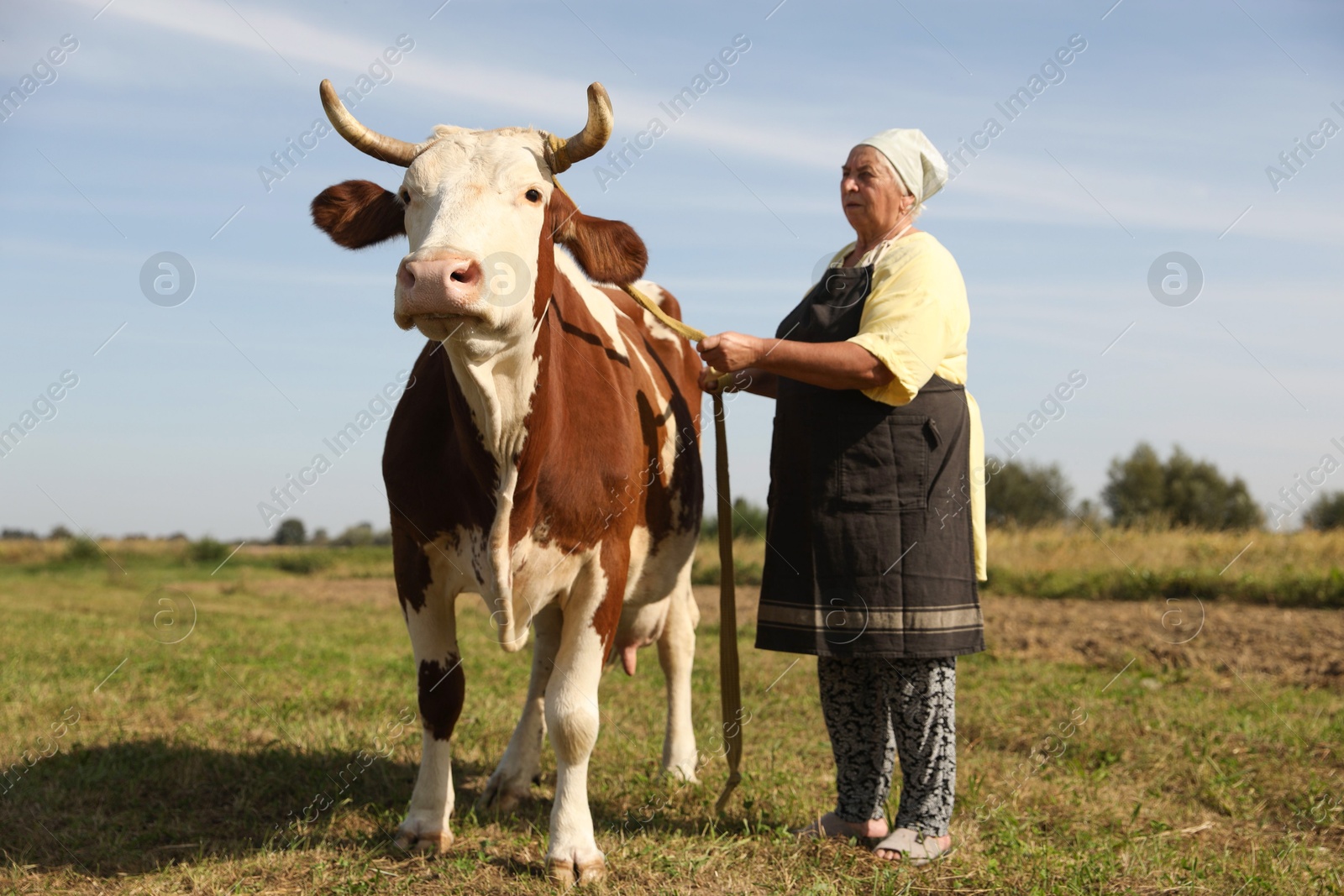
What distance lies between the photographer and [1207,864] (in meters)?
3.77

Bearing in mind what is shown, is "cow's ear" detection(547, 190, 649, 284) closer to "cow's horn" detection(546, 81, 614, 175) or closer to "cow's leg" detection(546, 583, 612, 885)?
"cow's horn" detection(546, 81, 614, 175)

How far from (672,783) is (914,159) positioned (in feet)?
9.10

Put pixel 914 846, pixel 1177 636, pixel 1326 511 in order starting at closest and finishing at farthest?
pixel 914 846 < pixel 1177 636 < pixel 1326 511

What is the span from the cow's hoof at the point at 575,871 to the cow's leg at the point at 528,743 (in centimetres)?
90

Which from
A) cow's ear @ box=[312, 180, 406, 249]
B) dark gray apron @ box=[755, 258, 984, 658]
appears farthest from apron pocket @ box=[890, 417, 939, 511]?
cow's ear @ box=[312, 180, 406, 249]

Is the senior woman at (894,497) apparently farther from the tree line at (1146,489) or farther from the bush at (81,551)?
the tree line at (1146,489)

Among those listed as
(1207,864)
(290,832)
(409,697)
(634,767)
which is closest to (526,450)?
(290,832)

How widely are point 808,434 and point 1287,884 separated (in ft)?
7.22

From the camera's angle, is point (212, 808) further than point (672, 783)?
No

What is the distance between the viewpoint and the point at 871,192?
12.4 ft

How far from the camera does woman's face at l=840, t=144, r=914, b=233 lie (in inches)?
148

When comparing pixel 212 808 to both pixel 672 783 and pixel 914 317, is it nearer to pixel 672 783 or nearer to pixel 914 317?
pixel 672 783

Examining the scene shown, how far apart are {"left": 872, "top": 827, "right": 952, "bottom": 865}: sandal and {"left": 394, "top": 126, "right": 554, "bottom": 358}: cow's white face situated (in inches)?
87.4

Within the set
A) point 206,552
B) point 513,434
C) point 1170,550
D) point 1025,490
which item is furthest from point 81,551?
point 1025,490
